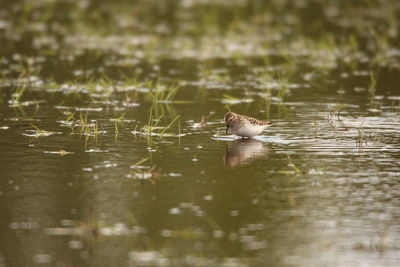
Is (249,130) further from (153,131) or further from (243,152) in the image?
(153,131)

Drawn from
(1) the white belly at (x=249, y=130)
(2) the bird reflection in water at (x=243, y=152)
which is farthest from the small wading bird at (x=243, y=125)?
(2) the bird reflection in water at (x=243, y=152)

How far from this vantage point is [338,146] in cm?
1388

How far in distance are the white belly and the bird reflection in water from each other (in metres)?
0.11

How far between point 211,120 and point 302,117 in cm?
159

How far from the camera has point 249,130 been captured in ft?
47.4

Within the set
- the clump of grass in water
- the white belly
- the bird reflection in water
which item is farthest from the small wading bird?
the clump of grass in water

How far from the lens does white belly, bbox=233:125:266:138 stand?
14.4 m

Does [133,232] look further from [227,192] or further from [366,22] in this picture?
[366,22]

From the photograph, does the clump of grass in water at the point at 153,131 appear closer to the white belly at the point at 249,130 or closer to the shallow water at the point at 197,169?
the shallow water at the point at 197,169

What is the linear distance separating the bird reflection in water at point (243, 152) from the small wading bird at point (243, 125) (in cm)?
15

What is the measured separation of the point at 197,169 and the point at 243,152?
1.42 m

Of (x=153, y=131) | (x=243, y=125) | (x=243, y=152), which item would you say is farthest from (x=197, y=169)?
(x=153, y=131)

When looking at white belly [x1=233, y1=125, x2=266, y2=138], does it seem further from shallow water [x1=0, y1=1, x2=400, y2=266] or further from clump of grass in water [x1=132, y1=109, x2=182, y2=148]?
clump of grass in water [x1=132, y1=109, x2=182, y2=148]

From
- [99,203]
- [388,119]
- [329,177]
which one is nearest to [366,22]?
[388,119]
